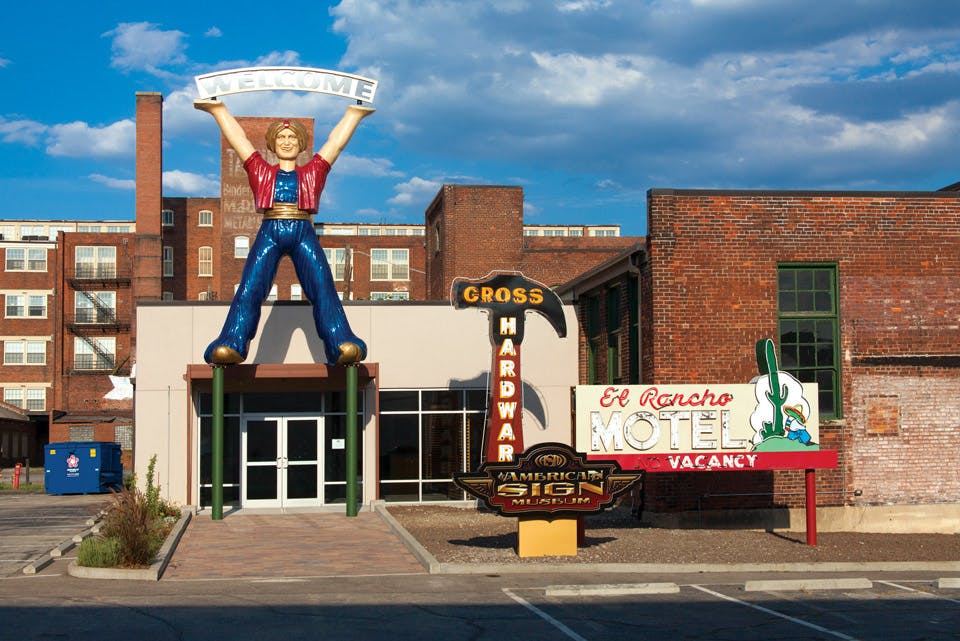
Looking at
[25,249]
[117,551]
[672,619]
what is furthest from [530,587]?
[25,249]

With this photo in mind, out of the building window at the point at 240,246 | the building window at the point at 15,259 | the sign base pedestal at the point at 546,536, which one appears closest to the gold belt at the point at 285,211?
the sign base pedestal at the point at 546,536

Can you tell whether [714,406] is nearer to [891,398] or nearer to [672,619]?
[891,398]

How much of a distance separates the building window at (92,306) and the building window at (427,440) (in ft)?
142

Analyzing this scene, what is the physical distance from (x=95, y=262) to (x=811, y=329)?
53.2 m

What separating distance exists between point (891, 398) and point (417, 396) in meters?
10.9

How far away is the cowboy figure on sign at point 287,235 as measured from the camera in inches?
935

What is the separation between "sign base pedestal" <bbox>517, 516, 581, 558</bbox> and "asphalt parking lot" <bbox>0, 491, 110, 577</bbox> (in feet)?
24.4

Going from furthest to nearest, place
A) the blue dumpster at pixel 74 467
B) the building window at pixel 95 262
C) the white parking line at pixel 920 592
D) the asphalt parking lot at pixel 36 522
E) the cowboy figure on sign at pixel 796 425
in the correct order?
the building window at pixel 95 262 → the blue dumpster at pixel 74 467 → the cowboy figure on sign at pixel 796 425 → the asphalt parking lot at pixel 36 522 → the white parking line at pixel 920 592

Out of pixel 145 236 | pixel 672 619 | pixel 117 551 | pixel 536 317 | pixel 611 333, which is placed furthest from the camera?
pixel 145 236

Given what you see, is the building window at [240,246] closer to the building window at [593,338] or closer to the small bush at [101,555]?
the building window at [593,338]

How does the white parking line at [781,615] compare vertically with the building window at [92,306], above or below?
below

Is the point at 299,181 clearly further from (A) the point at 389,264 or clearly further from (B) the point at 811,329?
(A) the point at 389,264

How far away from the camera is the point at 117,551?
50.8ft

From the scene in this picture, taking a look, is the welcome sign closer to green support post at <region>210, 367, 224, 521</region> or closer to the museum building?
the museum building
